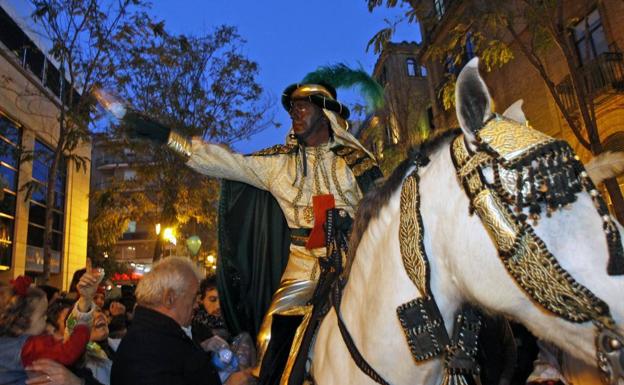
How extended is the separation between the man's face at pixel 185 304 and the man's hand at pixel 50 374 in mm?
969

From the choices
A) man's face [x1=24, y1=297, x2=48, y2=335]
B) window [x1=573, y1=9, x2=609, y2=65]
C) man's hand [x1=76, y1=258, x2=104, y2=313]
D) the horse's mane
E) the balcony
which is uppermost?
window [x1=573, y1=9, x2=609, y2=65]

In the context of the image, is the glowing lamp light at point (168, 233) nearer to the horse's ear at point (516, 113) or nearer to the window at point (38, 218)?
the window at point (38, 218)

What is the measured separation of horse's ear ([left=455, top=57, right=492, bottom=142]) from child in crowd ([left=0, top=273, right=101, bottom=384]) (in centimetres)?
314

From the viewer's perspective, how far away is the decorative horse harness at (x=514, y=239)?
116cm

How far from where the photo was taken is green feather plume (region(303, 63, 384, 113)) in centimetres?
362

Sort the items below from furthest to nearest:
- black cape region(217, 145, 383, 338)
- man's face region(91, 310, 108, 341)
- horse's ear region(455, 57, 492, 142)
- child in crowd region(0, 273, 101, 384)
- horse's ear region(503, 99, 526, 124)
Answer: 1. man's face region(91, 310, 108, 341)
2. child in crowd region(0, 273, 101, 384)
3. black cape region(217, 145, 383, 338)
4. horse's ear region(503, 99, 526, 124)
5. horse's ear region(455, 57, 492, 142)

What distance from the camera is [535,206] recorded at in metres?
1.25

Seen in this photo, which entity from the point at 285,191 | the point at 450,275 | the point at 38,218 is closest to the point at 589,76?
the point at 285,191

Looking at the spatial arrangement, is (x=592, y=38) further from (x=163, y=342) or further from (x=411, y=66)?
(x=411, y=66)

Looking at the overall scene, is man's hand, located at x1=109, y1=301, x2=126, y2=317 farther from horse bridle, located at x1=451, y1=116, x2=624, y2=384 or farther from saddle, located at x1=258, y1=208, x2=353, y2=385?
horse bridle, located at x1=451, y1=116, x2=624, y2=384

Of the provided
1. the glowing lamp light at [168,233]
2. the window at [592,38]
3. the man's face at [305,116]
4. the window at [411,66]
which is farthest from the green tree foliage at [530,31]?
the window at [411,66]

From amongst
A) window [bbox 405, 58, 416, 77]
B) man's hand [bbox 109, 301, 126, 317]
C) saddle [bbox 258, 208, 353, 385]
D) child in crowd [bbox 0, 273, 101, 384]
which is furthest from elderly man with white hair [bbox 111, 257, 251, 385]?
window [bbox 405, 58, 416, 77]

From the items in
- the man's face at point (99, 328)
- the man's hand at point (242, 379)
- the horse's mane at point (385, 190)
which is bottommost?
the man's hand at point (242, 379)

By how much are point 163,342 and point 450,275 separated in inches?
78.7
